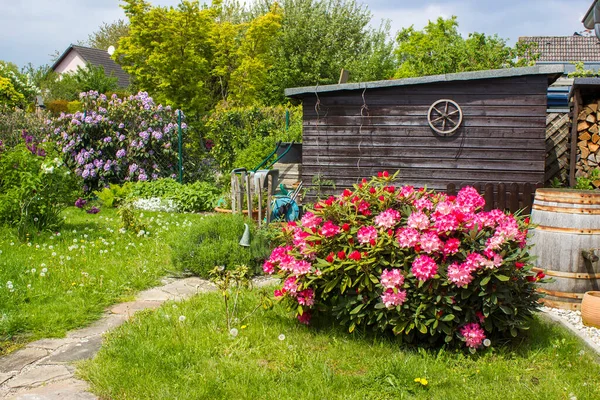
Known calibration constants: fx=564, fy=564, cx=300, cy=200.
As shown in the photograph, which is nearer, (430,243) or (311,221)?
(430,243)

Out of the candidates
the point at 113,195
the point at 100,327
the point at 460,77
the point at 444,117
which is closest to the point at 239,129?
the point at 113,195

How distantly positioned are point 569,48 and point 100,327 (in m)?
43.2

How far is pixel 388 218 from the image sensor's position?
12.6 feet

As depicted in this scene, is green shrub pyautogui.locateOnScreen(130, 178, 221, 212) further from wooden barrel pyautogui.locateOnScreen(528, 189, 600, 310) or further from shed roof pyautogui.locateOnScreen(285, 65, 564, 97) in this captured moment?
wooden barrel pyautogui.locateOnScreen(528, 189, 600, 310)

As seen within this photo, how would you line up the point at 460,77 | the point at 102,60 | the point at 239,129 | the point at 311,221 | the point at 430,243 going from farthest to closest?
the point at 102,60, the point at 239,129, the point at 460,77, the point at 311,221, the point at 430,243

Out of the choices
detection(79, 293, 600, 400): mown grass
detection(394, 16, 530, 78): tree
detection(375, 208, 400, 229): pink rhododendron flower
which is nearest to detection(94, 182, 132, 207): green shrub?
detection(79, 293, 600, 400): mown grass

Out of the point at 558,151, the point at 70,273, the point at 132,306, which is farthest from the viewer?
the point at 558,151

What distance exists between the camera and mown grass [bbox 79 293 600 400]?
324 centimetres

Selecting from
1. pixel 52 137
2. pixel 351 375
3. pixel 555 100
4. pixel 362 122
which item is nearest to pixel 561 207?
pixel 351 375

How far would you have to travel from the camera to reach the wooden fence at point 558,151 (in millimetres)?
9414

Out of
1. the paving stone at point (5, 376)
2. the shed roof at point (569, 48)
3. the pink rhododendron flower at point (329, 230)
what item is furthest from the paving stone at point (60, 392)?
the shed roof at point (569, 48)

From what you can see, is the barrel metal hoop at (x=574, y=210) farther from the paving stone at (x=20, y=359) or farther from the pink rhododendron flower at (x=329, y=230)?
the paving stone at (x=20, y=359)

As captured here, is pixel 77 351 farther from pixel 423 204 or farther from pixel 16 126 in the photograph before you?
pixel 16 126

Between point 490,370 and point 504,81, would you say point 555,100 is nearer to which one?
point 504,81
